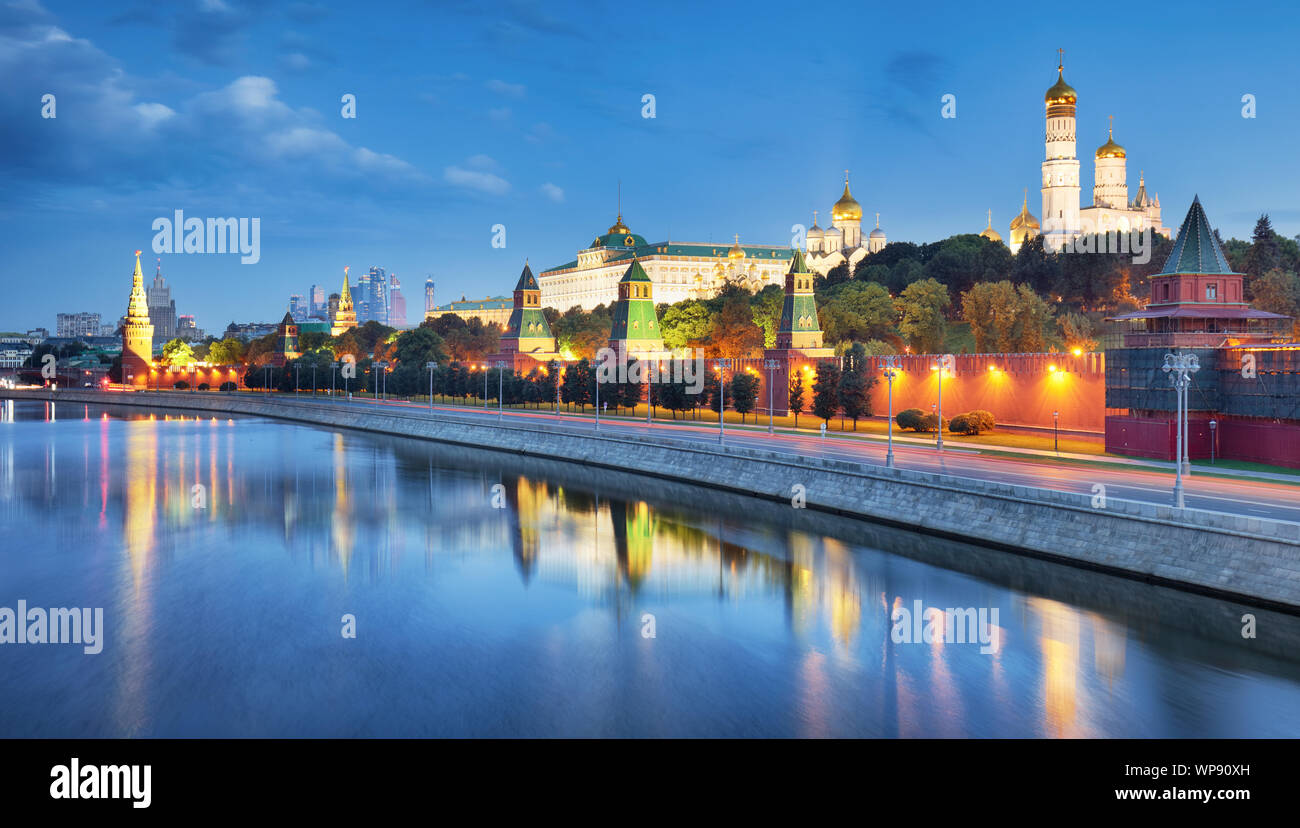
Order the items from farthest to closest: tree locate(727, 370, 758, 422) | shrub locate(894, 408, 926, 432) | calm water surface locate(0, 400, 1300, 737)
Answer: tree locate(727, 370, 758, 422) → shrub locate(894, 408, 926, 432) → calm water surface locate(0, 400, 1300, 737)

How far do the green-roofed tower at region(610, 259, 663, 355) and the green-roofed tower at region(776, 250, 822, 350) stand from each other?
19.0 metres

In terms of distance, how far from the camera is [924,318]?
8400cm

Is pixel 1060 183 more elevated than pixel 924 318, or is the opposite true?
pixel 1060 183

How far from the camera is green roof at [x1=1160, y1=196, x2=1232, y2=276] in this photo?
126ft

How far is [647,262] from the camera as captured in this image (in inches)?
6737

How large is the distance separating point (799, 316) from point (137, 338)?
463 ft

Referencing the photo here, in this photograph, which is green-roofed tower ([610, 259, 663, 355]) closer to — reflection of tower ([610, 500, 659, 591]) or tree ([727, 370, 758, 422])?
tree ([727, 370, 758, 422])

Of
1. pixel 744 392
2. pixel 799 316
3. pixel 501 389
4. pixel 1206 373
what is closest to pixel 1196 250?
pixel 1206 373

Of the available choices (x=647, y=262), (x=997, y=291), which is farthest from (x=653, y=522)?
(x=647, y=262)

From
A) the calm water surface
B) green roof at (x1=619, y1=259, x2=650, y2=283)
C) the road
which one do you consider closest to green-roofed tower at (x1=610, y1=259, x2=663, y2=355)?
green roof at (x1=619, y1=259, x2=650, y2=283)

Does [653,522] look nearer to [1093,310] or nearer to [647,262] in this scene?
[1093,310]

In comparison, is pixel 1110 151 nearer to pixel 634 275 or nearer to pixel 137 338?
pixel 634 275
